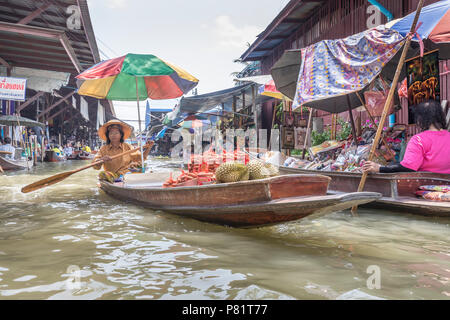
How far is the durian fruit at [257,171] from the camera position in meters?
3.23

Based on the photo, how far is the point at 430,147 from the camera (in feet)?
12.4

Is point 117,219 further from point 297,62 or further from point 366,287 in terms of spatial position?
point 297,62

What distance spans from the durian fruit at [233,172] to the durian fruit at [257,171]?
2.3 inches

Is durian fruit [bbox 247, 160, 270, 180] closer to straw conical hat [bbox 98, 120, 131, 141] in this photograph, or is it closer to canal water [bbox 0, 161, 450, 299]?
canal water [bbox 0, 161, 450, 299]

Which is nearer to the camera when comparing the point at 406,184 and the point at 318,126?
the point at 406,184

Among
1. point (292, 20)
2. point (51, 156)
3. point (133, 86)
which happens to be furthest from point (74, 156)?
point (292, 20)

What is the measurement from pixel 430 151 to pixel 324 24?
7.53m

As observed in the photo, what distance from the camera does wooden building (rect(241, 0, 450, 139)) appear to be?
704 cm

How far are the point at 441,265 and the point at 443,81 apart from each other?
528 centimetres

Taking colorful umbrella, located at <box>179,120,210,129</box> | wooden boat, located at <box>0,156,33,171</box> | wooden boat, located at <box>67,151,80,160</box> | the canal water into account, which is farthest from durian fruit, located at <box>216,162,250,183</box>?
wooden boat, located at <box>67,151,80,160</box>

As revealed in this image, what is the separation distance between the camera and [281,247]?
276 cm

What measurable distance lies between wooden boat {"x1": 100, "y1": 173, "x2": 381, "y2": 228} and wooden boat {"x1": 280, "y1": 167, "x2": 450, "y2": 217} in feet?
4.58

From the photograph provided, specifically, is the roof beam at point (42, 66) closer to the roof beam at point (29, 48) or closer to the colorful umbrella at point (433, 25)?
the roof beam at point (29, 48)
